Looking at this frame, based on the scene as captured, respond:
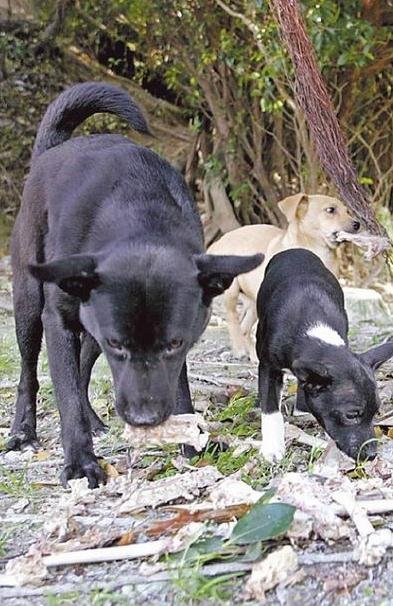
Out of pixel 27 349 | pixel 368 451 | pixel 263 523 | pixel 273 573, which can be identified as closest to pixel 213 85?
pixel 27 349

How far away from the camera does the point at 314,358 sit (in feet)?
11.7

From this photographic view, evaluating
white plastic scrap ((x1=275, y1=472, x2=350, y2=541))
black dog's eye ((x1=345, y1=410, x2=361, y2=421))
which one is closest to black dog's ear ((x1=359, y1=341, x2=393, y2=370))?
black dog's eye ((x1=345, y1=410, x2=361, y2=421))

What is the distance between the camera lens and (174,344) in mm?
2775

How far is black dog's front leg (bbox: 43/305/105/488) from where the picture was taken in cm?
313

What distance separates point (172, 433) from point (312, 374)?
72 centimetres

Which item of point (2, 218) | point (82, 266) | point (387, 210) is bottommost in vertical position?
point (2, 218)

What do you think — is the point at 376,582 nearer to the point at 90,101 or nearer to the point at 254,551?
the point at 254,551

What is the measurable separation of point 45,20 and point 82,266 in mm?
8171

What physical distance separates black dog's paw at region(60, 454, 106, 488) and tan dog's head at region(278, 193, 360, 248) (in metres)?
3.42

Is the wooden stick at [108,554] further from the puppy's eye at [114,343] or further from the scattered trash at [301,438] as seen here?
the scattered trash at [301,438]

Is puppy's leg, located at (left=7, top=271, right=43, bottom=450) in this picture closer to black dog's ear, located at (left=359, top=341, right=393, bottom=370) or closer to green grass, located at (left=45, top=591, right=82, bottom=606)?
black dog's ear, located at (left=359, top=341, right=393, bottom=370)

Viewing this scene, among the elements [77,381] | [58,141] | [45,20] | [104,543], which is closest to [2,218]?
[45,20]

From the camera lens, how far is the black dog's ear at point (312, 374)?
3.46 meters

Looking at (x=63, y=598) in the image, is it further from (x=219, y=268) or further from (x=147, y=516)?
(x=219, y=268)
